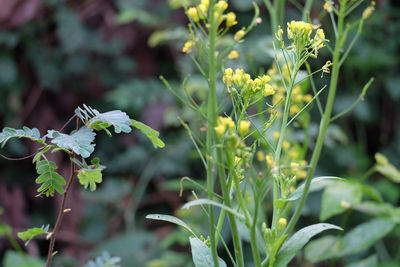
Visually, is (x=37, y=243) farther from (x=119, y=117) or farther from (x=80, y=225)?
(x=119, y=117)

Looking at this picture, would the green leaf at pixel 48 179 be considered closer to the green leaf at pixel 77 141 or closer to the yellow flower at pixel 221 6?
the green leaf at pixel 77 141

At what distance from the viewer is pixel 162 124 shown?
5.32 ft

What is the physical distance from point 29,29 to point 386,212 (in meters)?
1.46

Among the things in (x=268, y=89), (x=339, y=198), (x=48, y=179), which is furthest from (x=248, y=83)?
(x=339, y=198)

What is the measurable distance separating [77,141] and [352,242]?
0.71m

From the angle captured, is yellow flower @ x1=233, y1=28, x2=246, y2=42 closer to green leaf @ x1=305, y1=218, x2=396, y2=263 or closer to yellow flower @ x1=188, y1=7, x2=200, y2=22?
yellow flower @ x1=188, y1=7, x2=200, y2=22

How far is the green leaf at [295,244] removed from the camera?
0.47 m

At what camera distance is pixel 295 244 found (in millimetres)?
482

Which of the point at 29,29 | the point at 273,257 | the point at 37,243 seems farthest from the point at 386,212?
the point at 29,29

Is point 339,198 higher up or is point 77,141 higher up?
point 77,141

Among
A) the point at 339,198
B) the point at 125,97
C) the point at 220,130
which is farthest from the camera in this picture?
the point at 125,97

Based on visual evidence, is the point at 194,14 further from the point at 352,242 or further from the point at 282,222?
the point at 352,242

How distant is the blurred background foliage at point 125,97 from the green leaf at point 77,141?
969 millimetres

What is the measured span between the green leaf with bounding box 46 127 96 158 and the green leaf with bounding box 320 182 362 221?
573 mm
